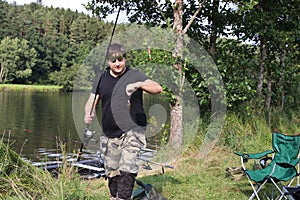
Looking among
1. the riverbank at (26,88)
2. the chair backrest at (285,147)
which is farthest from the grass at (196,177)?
the riverbank at (26,88)

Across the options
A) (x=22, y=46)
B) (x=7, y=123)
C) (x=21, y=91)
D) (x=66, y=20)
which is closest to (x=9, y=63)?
(x=22, y=46)

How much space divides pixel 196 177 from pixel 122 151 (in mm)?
1764

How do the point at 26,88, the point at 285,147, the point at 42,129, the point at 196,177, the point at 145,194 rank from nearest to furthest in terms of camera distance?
1. the point at 145,194
2. the point at 285,147
3. the point at 196,177
4. the point at 42,129
5. the point at 26,88

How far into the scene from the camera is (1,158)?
3.11 meters

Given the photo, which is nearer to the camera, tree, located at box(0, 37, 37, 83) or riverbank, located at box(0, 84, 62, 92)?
riverbank, located at box(0, 84, 62, 92)

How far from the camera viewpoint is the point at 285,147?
3.74 meters

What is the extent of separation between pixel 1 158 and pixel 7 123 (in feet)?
41.8

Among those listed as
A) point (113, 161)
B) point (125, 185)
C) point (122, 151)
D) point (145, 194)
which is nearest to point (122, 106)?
point (122, 151)

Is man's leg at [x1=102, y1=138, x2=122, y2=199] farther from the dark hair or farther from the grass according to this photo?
the dark hair

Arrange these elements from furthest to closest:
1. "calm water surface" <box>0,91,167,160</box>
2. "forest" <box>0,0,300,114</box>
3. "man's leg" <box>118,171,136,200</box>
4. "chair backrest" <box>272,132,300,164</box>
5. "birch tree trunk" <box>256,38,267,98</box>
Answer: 1. "calm water surface" <box>0,91,167,160</box>
2. "birch tree trunk" <box>256,38,267,98</box>
3. "forest" <box>0,0,300,114</box>
4. "chair backrest" <box>272,132,300,164</box>
5. "man's leg" <box>118,171,136,200</box>

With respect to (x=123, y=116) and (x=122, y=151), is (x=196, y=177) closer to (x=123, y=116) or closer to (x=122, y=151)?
(x=122, y=151)

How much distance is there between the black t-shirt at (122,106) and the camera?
2822mm

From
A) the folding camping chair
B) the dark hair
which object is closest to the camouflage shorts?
the dark hair

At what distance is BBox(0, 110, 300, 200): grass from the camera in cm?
287
